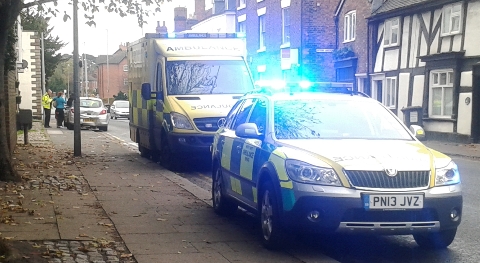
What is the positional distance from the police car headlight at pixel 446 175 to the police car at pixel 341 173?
0.5 inches

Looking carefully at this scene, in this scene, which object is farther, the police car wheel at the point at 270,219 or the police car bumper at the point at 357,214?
the police car wheel at the point at 270,219

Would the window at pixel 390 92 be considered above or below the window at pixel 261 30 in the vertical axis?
below

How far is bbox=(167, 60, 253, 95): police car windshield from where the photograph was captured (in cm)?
1611

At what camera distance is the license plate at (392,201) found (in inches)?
270

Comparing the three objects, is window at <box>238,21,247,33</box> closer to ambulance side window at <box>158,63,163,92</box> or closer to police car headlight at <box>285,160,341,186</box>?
ambulance side window at <box>158,63,163,92</box>

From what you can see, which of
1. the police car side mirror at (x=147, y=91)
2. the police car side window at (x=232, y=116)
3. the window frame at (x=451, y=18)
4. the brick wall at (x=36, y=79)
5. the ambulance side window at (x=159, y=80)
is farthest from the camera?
the brick wall at (x=36, y=79)

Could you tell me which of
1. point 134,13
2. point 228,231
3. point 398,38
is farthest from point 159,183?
point 398,38

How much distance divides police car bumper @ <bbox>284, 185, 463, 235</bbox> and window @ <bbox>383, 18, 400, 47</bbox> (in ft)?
79.5

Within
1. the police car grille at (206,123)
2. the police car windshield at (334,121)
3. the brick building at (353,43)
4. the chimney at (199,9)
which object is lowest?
the police car grille at (206,123)

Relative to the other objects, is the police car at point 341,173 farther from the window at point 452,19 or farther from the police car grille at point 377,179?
the window at point 452,19

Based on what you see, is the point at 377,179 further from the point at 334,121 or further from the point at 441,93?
the point at 441,93

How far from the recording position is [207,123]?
15266mm

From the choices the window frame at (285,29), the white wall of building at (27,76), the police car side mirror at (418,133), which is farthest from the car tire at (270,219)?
the white wall of building at (27,76)

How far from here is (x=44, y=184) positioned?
1255 cm
